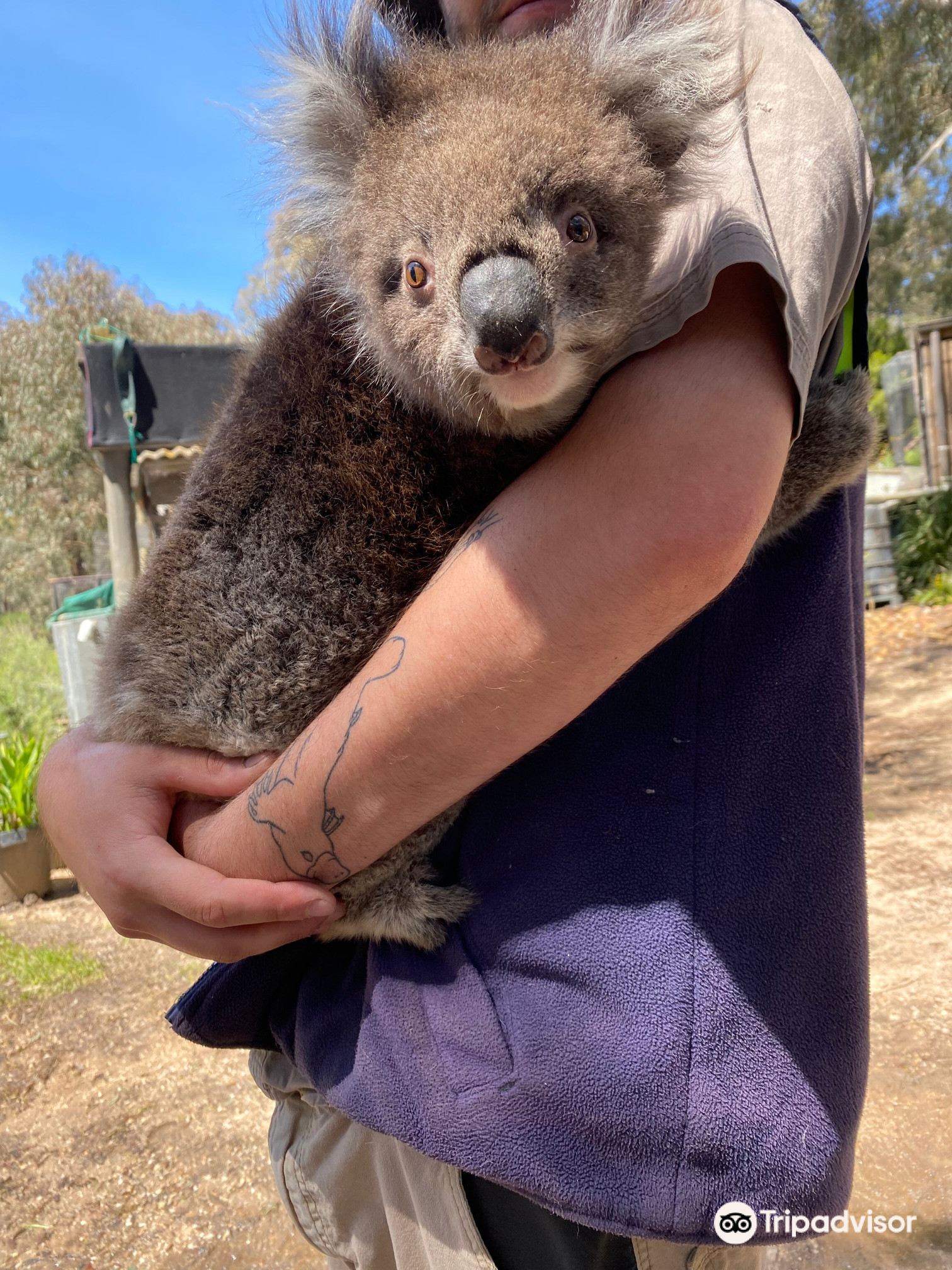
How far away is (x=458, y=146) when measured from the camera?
1.13 metres

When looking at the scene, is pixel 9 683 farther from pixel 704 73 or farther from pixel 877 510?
pixel 704 73

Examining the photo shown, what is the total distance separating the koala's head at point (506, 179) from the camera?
1.08 m

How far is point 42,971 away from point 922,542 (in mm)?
8862

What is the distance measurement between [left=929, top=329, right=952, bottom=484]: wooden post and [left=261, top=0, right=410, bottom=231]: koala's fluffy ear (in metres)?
10.8

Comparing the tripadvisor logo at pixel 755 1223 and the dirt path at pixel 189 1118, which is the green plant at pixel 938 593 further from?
the tripadvisor logo at pixel 755 1223

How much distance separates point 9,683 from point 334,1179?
971 cm

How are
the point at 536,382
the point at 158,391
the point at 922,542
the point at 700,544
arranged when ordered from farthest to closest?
the point at 922,542, the point at 158,391, the point at 536,382, the point at 700,544

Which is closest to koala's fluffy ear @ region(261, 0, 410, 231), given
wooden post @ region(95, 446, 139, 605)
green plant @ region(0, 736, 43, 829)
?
green plant @ region(0, 736, 43, 829)

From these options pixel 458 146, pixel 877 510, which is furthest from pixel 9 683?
pixel 458 146

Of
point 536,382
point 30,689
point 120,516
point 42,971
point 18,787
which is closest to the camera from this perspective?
point 536,382

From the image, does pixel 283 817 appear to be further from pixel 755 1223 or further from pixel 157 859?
pixel 755 1223

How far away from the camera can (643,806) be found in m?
0.97

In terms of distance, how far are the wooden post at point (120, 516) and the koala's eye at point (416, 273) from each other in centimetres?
574

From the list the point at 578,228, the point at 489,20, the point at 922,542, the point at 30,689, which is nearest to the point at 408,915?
the point at 578,228
